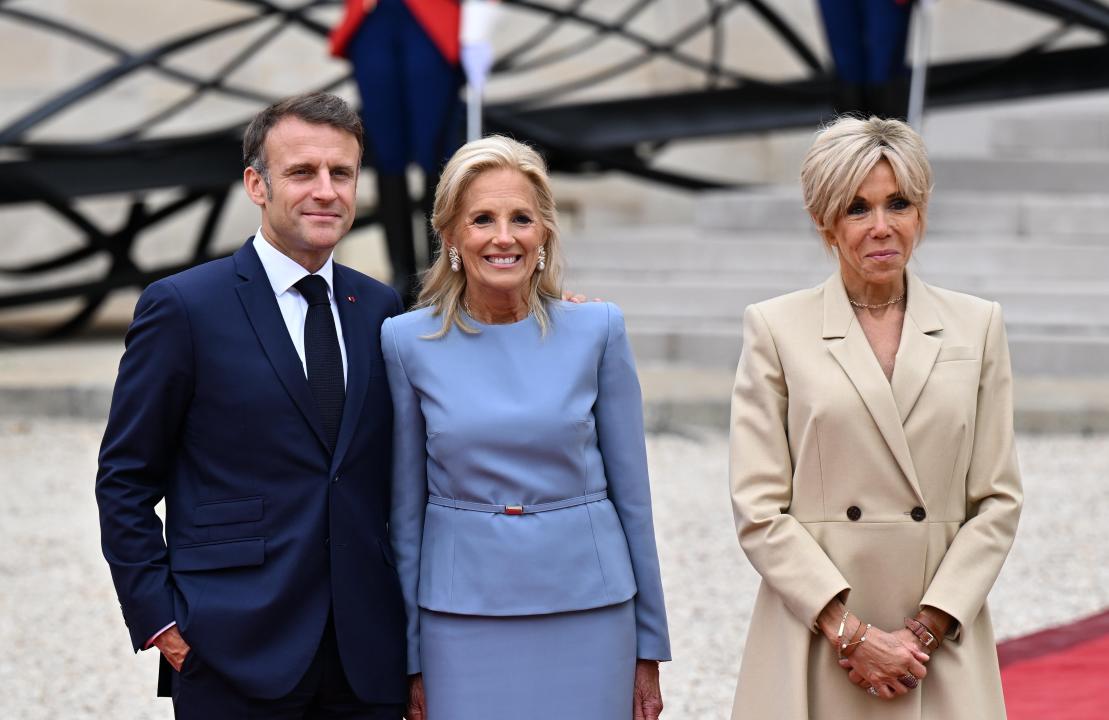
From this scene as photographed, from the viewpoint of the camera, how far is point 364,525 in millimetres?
2387

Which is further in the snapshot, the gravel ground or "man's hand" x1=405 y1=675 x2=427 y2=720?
the gravel ground

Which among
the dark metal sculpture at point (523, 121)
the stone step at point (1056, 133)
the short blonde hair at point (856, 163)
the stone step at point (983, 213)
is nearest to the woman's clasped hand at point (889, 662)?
the short blonde hair at point (856, 163)

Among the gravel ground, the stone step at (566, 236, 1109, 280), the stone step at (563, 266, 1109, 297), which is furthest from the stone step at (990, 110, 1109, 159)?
the gravel ground

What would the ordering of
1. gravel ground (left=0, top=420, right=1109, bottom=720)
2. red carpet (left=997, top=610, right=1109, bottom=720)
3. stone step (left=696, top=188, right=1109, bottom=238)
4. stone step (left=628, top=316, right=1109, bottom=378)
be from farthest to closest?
stone step (left=696, top=188, right=1109, bottom=238) < stone step (left=628, top=316, right=1109, bottom=378) < gravel ground (left=0, top=420, right=1109, bottom=720) < red carpet (left=997, top=610, right=1109, bottom=720)

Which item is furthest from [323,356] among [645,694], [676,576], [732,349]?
[732,349]

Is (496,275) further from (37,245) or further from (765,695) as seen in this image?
(37,245)

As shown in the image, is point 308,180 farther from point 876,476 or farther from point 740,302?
point 740,302

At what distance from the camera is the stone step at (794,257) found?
8.76 metres

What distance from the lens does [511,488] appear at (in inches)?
93.7

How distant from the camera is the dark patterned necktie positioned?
93.4 inches

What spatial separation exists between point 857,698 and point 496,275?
85 centimetres

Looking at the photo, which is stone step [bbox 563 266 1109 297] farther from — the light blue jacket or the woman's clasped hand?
the woman's clasped hand

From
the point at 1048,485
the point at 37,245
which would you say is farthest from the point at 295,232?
the point at 37,245

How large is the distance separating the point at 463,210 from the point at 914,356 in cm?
72
